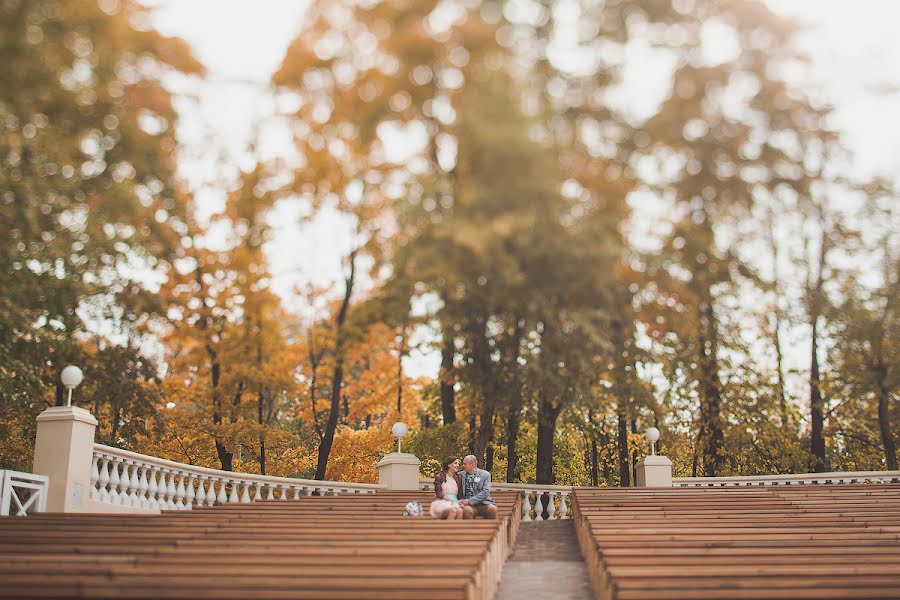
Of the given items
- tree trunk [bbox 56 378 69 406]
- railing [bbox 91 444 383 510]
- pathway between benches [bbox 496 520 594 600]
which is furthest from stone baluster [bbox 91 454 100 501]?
tree trunk [bbox 56 378 69 406]

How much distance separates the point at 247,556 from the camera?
19.7 feet

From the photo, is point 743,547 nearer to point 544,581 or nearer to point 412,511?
point 544,581

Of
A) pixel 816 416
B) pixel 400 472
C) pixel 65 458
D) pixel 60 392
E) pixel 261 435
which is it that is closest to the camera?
pixel 65 458

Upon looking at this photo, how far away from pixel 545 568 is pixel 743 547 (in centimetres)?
287

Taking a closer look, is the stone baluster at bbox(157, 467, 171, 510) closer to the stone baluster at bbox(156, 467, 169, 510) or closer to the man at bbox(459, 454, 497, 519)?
the stone baluster at bbox(156, 467, 169, 510)

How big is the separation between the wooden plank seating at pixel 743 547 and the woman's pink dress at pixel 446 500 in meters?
1.68

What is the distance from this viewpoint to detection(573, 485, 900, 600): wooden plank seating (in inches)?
199

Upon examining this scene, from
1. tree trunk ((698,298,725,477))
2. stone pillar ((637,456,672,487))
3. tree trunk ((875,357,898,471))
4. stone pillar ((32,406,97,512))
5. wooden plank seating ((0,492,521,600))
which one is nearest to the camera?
wooden plank seating ((0,492,521,600))

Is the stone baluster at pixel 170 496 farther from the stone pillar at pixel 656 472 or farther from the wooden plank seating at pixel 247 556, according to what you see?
the stone pillar at pixel 656 472

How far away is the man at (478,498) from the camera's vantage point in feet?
33.5

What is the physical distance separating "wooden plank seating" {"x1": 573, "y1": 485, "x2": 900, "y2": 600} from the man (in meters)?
1.30

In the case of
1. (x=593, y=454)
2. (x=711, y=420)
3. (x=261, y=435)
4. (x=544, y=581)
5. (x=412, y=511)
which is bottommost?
(x=544, y=581)

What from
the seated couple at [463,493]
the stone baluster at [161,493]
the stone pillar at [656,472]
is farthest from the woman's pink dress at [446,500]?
the stone pillar at [656,472]

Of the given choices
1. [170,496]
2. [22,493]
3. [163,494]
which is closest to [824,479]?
[170,496]
